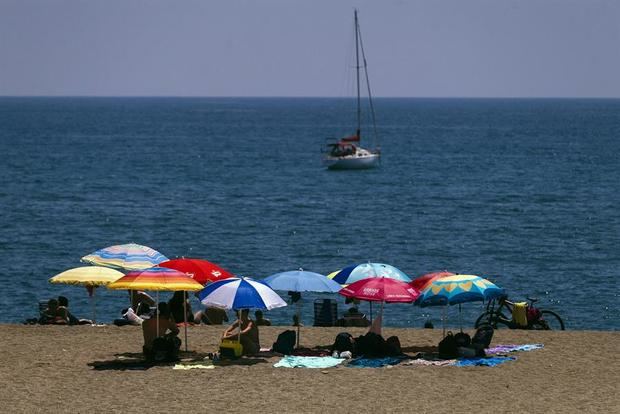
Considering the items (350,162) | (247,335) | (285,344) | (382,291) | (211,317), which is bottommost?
(350,162)

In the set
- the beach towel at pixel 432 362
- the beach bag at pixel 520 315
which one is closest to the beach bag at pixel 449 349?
the beach towel at pixel 432 362

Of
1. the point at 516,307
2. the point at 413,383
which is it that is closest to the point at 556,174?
the point at 516,307

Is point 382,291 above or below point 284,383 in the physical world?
above

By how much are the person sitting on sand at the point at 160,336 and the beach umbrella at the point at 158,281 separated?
593 mm

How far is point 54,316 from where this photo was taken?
2611 cm

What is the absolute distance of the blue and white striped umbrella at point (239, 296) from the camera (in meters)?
21.0

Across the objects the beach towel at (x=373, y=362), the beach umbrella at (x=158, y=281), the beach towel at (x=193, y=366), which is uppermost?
the beach umbrella at (x=158, y=281)

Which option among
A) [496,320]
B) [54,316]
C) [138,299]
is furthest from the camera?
[138,299]

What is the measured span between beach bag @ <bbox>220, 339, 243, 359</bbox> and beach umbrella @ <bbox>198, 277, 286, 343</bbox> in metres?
0.57

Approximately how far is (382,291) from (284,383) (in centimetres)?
325

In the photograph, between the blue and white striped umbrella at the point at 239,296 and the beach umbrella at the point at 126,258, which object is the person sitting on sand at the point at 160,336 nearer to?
the blue and white striped umbrella at the point at 239,296

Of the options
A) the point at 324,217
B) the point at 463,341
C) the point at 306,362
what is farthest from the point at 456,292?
the point at 324,217

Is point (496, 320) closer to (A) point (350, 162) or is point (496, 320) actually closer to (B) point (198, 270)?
(B) point (198, 270)

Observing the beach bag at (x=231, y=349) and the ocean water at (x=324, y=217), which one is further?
the ocean water at (x=324, y=217)
